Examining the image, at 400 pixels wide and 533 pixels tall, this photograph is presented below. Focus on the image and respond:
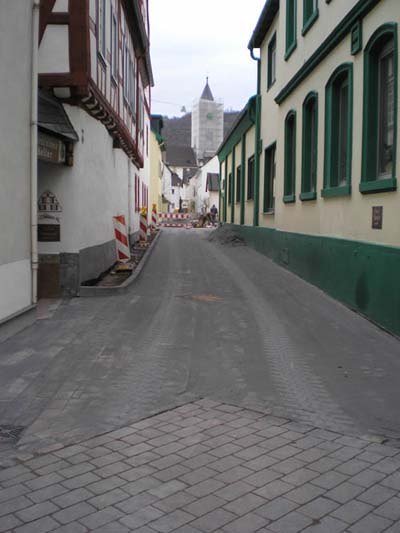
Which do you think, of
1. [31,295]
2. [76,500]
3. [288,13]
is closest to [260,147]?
[288,13]

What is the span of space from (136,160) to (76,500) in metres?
20.9

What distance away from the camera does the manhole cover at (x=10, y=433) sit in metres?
4.45

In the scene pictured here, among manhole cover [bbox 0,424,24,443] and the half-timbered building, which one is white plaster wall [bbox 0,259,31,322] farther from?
manhole cover [bbox 0,424,24,443]

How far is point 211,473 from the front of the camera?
3.87 meters

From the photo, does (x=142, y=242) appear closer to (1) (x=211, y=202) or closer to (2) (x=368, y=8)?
(2) (x=368, y=8)

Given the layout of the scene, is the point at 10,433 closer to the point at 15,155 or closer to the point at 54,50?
the point at 15,155

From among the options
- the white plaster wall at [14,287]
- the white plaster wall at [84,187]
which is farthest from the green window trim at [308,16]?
the white plaster wall at [14,287]

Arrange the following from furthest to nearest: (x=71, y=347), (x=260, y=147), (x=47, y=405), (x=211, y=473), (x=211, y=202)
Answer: (x=211, y=202), (x=260, y=147), (x=71, y=347), (x=47, y=405), (x=211, y=473)

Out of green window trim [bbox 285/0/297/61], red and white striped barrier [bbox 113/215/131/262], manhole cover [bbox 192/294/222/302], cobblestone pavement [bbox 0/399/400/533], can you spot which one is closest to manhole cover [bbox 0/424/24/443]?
cobblestone pavement [bbox 0/399/400/533]

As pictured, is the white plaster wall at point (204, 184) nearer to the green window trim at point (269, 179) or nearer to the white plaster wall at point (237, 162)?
the white plaster wall at point (237, 162)

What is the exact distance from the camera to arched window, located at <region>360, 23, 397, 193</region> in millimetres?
8625

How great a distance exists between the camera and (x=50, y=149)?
371 inches

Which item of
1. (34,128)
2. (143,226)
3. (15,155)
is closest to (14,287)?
(15,155)

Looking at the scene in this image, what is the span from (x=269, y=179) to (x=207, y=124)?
94.8 meters
